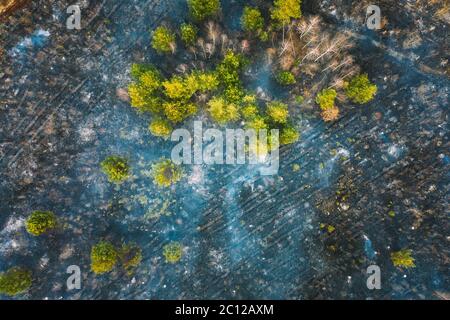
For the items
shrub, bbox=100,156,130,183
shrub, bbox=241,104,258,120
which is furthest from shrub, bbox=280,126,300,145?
shrub, bbox=100,156,130,183

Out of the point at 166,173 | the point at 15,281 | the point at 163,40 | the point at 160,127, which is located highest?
the point at 163,40

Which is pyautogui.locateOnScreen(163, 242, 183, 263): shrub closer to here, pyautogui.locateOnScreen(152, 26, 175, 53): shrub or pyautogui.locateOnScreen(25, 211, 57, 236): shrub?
pyautogui.locateOnScreen(25, 211, 57, 236): shrub

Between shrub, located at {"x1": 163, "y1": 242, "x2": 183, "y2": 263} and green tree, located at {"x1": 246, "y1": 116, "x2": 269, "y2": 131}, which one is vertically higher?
green tree, located at {"x1": 246, "y1": 116, "x2": 269, "y2": 131}

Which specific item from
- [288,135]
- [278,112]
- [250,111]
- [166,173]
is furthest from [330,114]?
[166,173]

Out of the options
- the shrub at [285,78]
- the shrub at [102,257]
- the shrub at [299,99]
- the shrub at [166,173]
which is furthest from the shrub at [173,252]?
the shrub at [285,78]

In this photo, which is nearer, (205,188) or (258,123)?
(258,123)

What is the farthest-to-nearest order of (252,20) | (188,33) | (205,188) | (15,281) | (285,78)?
(205,188), (285,78), (252,20), (188,33), (15,281)

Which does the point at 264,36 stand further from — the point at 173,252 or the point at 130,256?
the point at 130,256
